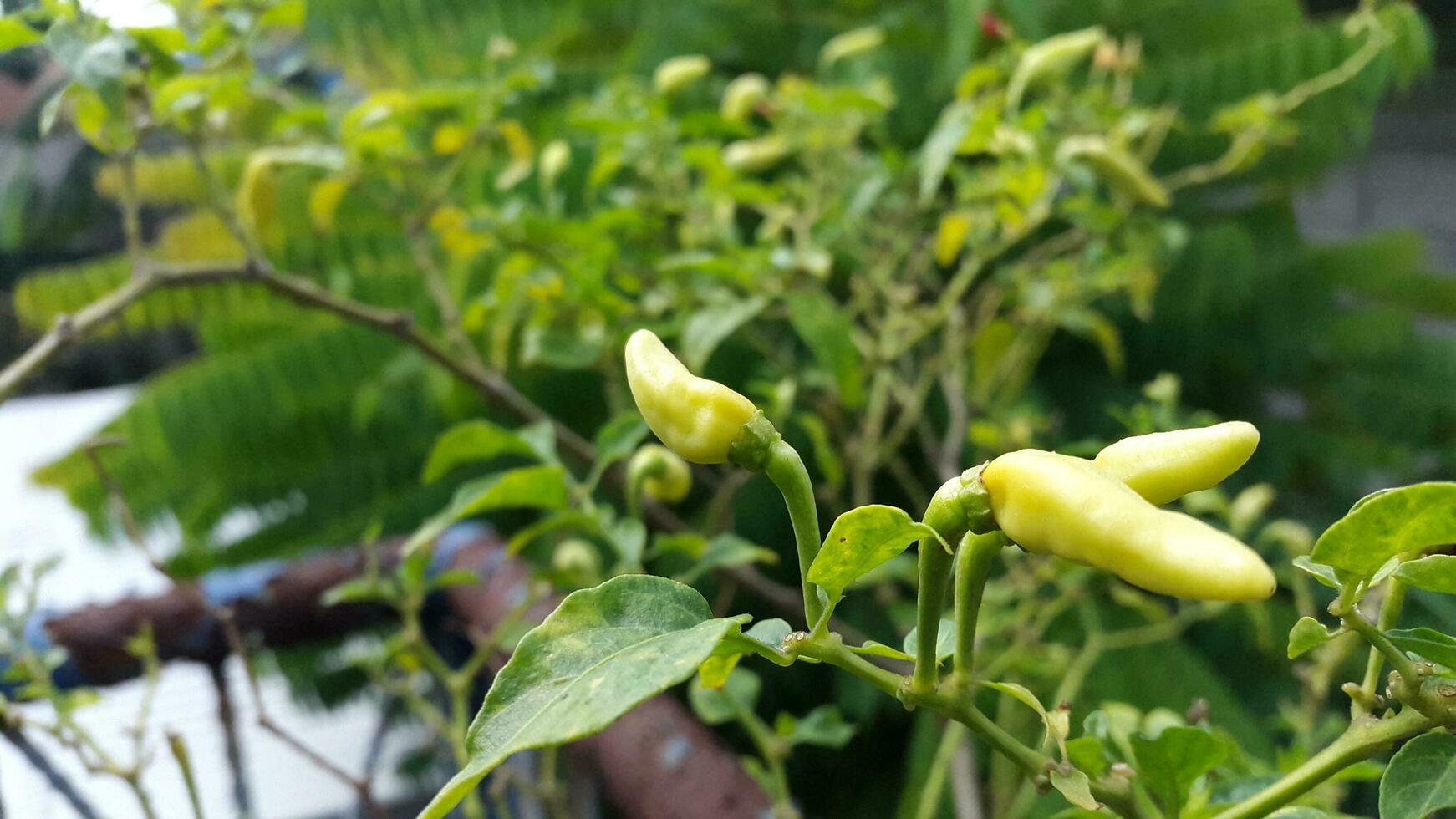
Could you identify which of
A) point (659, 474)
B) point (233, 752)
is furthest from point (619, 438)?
point (233, 752)

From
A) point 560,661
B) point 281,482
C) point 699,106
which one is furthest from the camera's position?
point 281,482

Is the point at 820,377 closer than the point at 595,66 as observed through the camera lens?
Yes

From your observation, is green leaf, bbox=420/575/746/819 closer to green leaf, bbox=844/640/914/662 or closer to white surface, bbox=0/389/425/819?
green leaf, bbox=844/640/914/662

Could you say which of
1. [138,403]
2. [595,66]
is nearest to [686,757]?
[595,66]

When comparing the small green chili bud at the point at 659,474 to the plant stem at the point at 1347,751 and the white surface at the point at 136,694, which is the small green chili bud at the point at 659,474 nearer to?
the plant stem at the point at 1347,751

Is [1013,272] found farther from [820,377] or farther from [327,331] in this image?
[327,331]

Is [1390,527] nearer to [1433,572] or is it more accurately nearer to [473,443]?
[1433,572]

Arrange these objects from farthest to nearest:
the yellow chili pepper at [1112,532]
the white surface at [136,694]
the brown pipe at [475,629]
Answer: the white surface at [136,694], the brown pipe at [475,629], the yellow chili pepper at [1112,532]

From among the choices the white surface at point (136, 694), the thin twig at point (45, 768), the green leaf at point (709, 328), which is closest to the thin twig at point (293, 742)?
the thin twig at point (45, 768)
